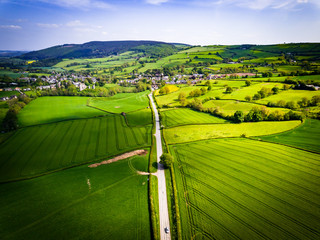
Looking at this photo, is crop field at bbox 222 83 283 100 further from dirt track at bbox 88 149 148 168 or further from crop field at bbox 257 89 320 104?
dirt track at bbox 88 149 148 168

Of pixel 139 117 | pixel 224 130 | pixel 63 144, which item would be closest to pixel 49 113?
pixel 63 144

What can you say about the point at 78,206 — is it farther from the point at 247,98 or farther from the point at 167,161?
the point at 247,98

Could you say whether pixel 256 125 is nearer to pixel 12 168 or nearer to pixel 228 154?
pixel 228 154

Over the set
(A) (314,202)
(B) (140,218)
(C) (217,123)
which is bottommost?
(B) (140,218)

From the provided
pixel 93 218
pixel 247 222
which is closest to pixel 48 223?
pixel 93 218

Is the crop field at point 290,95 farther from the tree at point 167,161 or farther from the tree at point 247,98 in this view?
the tree at point 167,161

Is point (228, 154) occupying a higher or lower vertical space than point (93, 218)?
higher

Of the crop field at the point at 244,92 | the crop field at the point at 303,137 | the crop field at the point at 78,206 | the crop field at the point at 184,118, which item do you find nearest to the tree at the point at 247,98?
the crop field at the point at 244,92

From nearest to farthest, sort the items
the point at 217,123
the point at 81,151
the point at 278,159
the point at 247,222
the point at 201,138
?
the point at 247,222
the point at 278,159
the point at 81,151
the point at 201,138
the point at 217,123
